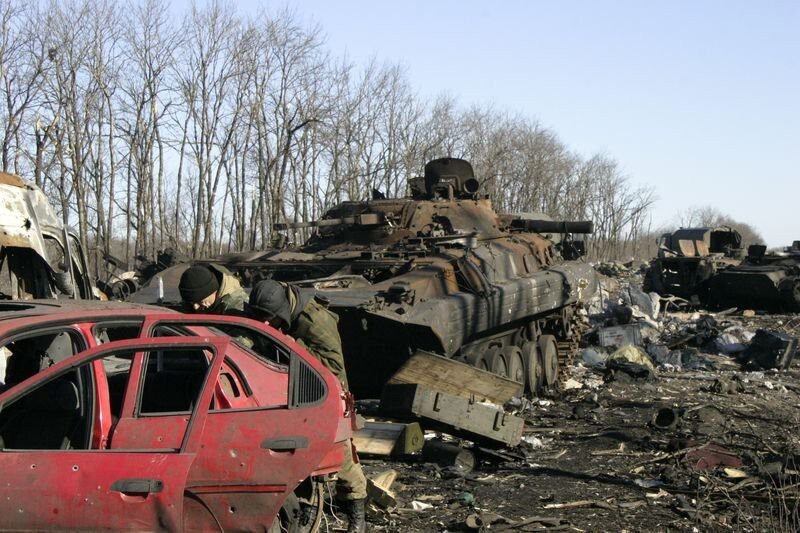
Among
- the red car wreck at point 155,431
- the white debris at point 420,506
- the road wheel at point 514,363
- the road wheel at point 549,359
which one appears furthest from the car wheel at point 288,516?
the road wheel at point 549,359

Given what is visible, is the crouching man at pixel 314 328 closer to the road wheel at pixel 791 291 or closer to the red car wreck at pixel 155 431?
the red car wreck at pixel 155 431

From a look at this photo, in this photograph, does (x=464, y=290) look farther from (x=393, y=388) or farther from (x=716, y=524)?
(x=716, y=524)

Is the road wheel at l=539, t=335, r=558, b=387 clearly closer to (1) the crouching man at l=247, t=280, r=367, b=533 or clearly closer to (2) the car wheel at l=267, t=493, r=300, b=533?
(1) the crouching man at l=247, t=280, r=367, b=533

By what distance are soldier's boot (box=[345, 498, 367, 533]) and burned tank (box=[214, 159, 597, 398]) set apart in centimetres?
432

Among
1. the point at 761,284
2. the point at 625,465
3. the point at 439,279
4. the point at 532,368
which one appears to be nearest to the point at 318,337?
→ the point at 625,465

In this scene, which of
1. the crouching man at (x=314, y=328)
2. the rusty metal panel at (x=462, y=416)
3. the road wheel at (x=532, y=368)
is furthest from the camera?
the road wheel at (x=532, y=368)

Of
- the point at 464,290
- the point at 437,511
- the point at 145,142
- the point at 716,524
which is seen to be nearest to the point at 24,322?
the point at 437,511

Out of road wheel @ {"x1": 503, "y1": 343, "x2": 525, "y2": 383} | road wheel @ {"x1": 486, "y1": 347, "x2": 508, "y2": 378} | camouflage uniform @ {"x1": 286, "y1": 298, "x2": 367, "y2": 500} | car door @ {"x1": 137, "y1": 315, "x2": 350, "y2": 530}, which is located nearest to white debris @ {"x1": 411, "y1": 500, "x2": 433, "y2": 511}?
camouflage uniform @ {"x1": 286, "y1": 298, "x2": 367, "y2": 500}

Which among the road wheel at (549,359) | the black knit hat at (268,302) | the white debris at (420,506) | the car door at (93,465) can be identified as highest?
the black knit hat at (268,302)

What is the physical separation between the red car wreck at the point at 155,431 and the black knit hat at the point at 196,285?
128 centimetres

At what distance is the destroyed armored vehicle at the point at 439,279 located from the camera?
10547mm

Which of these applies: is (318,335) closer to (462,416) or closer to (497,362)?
(462,416)

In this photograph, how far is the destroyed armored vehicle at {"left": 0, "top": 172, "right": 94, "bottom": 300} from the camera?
8.91 meters

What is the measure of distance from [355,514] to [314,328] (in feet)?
4.00
